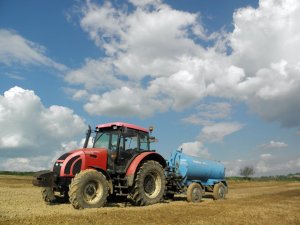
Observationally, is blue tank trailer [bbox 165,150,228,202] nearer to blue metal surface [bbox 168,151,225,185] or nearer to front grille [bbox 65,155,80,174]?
blue metal surface [bbox 168,151,225,185]

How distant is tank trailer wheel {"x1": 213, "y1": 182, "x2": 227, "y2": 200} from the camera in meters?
18.0

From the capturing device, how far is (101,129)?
14516mm

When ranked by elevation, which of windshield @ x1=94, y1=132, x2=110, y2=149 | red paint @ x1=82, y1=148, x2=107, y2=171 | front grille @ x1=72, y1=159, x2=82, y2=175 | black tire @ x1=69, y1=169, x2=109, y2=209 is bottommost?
black tire @ x1=69, y1=169, x2=109, y2=209

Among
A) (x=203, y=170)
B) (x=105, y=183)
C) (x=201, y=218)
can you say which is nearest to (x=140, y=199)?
(x=105, y=183)

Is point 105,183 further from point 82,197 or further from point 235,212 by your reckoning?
point 235,212

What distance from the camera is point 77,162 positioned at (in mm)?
12172

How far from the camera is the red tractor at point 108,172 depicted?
11726 millimetres

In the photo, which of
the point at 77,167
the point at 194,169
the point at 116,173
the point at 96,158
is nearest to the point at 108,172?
the point at 116,173

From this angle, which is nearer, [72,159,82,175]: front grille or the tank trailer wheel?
[72,159,82,175]: front grille

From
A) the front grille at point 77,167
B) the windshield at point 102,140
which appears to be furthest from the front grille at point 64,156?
the windshield at point 102,140

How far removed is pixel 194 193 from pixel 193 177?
1242 mm

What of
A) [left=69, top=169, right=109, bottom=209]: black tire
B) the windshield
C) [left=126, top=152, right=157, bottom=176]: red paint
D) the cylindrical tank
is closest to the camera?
[left=69, top=169, right=109, bottom=209]: black tire

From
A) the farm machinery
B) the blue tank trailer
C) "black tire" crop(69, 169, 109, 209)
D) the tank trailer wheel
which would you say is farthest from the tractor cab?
the tank trailer wheel

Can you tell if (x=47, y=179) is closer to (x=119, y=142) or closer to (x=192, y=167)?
(x=119, y=142)
